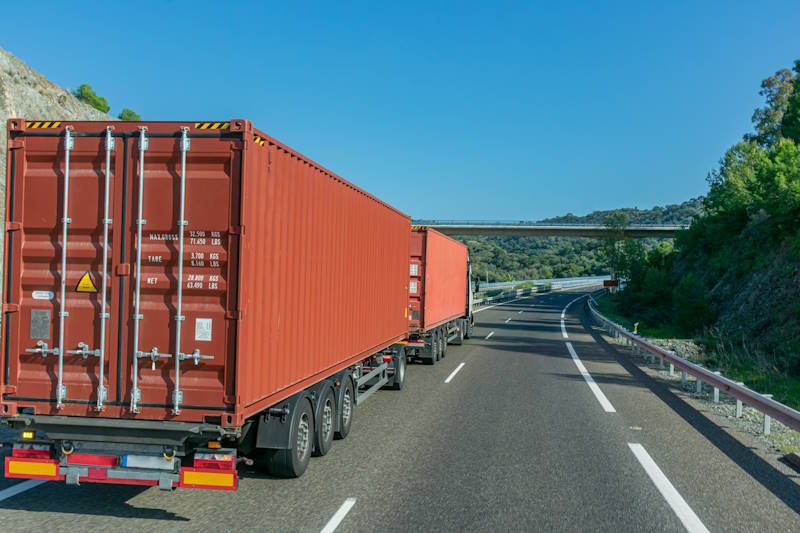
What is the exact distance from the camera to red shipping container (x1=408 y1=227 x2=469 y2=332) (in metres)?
16.1

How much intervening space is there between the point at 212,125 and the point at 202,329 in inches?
71.7

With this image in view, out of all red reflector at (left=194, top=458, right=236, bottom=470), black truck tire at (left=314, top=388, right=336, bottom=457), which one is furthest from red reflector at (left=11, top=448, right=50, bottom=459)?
black truck tire at (left=314, top=388, right=336, bottom=457)

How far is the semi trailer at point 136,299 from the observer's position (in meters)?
5.63

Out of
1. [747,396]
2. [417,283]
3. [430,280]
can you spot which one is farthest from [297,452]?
[430,280]

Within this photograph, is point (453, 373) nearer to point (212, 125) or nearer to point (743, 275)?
point (212, 125)

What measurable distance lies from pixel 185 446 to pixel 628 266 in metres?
53.0

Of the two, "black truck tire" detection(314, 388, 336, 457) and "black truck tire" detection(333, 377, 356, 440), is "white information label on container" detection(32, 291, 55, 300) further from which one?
"black truck tire" detection(333, 377, 356, 440)

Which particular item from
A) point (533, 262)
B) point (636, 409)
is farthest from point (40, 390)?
point (533, 262)

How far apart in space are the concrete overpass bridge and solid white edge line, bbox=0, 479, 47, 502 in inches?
2850

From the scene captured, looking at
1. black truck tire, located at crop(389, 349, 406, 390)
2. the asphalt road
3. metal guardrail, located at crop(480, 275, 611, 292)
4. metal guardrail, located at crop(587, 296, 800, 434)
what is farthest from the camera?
metal guardrail, located at crop(480, 275, 611, 292)

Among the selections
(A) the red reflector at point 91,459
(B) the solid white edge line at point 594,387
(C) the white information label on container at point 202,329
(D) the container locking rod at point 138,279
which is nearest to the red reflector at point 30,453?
(A) the red reflector at point 91,459

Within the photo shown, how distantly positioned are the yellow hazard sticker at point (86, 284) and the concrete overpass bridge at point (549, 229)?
7297cm

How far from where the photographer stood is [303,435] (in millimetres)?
7180

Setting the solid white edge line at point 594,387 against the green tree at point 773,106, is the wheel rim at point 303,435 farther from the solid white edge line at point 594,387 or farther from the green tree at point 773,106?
the green tree at point 773,106
